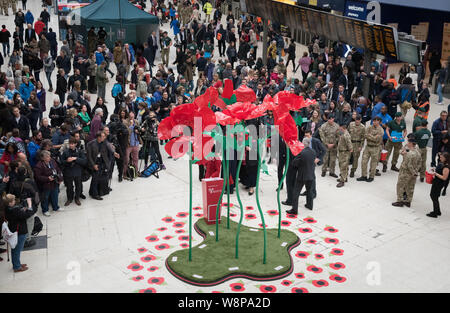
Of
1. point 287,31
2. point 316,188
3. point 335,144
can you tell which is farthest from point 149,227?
point 287,31

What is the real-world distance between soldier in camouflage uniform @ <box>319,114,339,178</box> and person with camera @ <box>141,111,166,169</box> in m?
4.09

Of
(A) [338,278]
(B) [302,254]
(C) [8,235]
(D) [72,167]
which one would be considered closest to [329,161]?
(B) [302,254]

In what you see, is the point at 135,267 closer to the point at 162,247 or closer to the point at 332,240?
the point at 162,247

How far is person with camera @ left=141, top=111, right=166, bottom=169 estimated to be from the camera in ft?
43.3

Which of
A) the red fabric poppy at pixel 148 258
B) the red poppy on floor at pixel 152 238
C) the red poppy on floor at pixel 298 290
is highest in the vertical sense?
the red poppy on floor at pixel 152 238

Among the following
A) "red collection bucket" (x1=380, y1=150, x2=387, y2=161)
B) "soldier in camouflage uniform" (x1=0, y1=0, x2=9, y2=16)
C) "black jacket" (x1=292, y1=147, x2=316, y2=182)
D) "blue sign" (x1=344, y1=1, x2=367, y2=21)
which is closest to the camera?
"black jacket" (x1=292, y1=147, x2=316, y2=182)

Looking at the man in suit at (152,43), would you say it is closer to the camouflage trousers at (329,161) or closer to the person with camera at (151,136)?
the person with camera at (151,136)

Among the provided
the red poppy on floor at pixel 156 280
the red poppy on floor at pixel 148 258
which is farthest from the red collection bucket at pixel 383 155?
the red poppy on floor at pixel 156 280

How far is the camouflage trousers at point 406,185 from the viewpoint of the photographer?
37.1 feet

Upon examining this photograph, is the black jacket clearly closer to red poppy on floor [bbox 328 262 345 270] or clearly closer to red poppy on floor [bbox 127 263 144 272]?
red poppy on floor [bbox 328 262 345 270]

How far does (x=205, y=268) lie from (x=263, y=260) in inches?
40.2

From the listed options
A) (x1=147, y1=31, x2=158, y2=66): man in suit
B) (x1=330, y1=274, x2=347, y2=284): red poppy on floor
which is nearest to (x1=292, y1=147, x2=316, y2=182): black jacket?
(x1=330, y1=274, x2=347, y2=284): red poppy on floor

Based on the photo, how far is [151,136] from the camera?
13.2 meters

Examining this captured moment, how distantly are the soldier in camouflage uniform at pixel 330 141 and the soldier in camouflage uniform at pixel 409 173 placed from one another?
1904 millimetres
